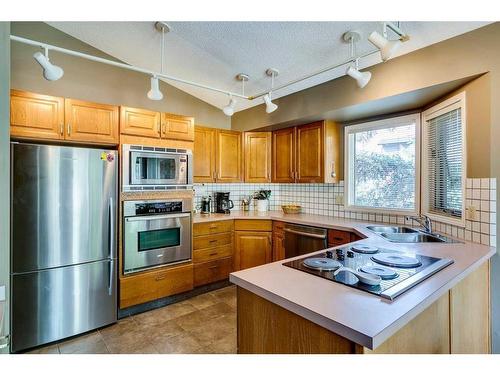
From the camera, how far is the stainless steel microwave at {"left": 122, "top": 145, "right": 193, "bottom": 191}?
262 centimetres

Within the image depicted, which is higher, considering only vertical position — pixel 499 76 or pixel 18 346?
pixel 499 76

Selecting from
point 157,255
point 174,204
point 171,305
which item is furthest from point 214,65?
point 171,305

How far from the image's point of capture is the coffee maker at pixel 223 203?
379 cm

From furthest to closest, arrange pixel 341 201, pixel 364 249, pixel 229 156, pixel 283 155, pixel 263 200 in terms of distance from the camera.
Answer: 1. pixel 263 200
2. pixel 229 156
3. pixel 283 155
4. pixel 341 201
5. pixel 364 249

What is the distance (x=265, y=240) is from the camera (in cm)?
346

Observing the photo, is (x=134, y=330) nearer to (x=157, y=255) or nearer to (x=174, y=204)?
(x=157, y=255)

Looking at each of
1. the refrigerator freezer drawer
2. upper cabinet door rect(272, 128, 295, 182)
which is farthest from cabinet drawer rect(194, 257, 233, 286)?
→ upper cabinet door rect(272, 128, 295, 182)

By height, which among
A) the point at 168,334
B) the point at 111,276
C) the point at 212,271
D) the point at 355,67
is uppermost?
the point at 355,67

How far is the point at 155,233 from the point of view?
110 inches

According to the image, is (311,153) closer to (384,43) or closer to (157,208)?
(384,43)

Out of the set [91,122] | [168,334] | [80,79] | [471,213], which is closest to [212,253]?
[168,334]

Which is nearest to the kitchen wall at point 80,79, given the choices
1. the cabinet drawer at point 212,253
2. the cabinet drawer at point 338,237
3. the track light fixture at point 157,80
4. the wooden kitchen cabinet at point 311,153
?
the track light fixture at point 157,80

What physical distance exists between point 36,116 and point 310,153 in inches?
110

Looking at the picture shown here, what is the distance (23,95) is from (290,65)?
2.32 metres
